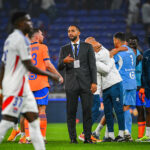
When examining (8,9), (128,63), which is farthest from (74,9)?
(128,63)

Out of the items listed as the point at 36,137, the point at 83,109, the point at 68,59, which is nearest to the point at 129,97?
the point at 83,109

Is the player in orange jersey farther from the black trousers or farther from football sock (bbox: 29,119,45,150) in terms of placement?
football sock (bbox: 29,119,45,150)

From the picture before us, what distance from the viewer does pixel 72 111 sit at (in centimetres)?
672

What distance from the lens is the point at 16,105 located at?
14.3 ft

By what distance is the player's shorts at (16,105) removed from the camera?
4320 millimetres

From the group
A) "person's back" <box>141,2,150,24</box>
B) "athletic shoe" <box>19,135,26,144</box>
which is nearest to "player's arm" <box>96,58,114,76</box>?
"athletic shoe" <box>19,135,26,144</box>

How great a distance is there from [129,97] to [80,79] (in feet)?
5.01

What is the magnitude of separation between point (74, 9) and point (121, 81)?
1471 cm

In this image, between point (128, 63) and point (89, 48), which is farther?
point (128, 63)

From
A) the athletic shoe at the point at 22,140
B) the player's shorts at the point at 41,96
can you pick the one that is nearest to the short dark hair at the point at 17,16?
the player's shorts at the point at 41,96

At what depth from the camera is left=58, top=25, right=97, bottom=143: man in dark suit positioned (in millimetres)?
6613

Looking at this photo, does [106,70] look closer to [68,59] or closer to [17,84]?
[68,59]

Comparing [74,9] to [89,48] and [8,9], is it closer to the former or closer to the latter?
[8,9]

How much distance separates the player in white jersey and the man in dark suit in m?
2.15
